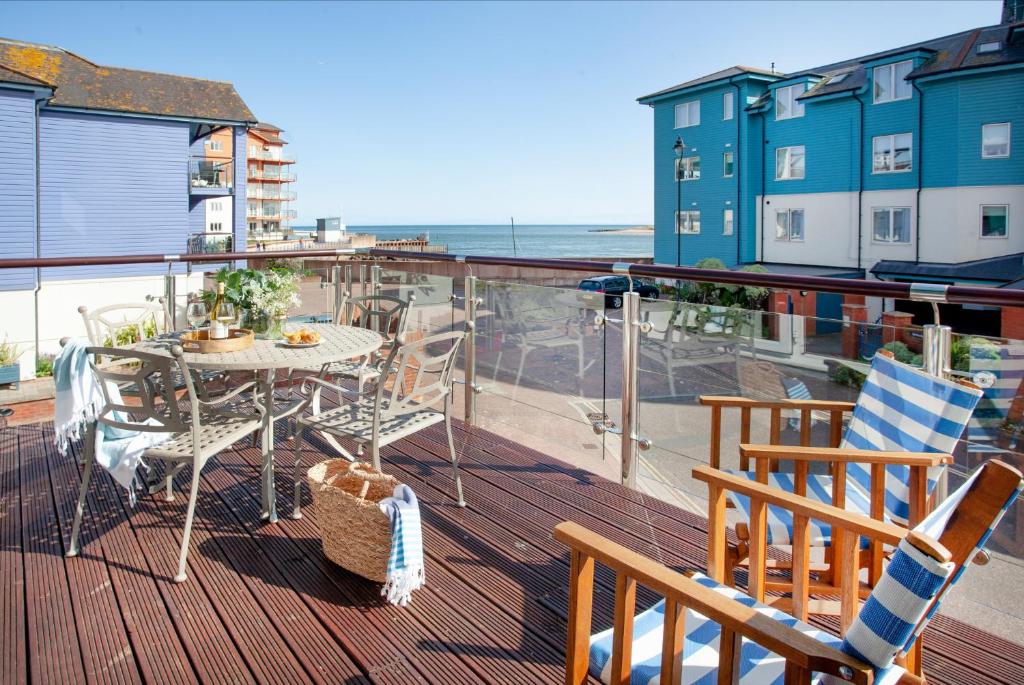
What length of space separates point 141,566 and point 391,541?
3.27 ft

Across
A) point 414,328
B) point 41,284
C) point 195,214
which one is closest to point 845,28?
point 195,214

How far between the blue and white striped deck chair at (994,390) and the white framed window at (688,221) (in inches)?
1024

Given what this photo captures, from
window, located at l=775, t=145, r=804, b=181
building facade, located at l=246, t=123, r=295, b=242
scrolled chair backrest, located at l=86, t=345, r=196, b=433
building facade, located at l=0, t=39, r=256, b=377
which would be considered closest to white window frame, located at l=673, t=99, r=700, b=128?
window, located at l=775, t=145, r=804, b=181

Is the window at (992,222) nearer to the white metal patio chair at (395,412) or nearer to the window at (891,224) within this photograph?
the window at (891,224)

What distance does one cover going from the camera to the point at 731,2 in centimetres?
2986

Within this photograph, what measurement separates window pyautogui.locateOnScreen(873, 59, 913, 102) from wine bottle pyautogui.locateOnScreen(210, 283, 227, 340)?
23.3m

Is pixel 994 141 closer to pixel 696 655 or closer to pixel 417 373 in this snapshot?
pixel 417 373

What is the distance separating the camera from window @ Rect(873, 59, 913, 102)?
21.3 meters

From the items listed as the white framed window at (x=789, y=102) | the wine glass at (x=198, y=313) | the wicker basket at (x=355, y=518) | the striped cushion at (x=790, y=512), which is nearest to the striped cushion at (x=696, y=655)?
the striped cushion at (x=790, y=512)

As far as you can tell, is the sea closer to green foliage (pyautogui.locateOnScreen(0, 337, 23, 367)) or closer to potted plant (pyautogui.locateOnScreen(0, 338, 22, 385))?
green foliage (pyautogui.locateOnScreen(0, 337, 23, 367))

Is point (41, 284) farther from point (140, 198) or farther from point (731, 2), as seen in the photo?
point (731, 2)

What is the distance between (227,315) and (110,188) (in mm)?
19458

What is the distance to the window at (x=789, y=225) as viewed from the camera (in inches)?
965

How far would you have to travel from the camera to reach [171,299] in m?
4.73
